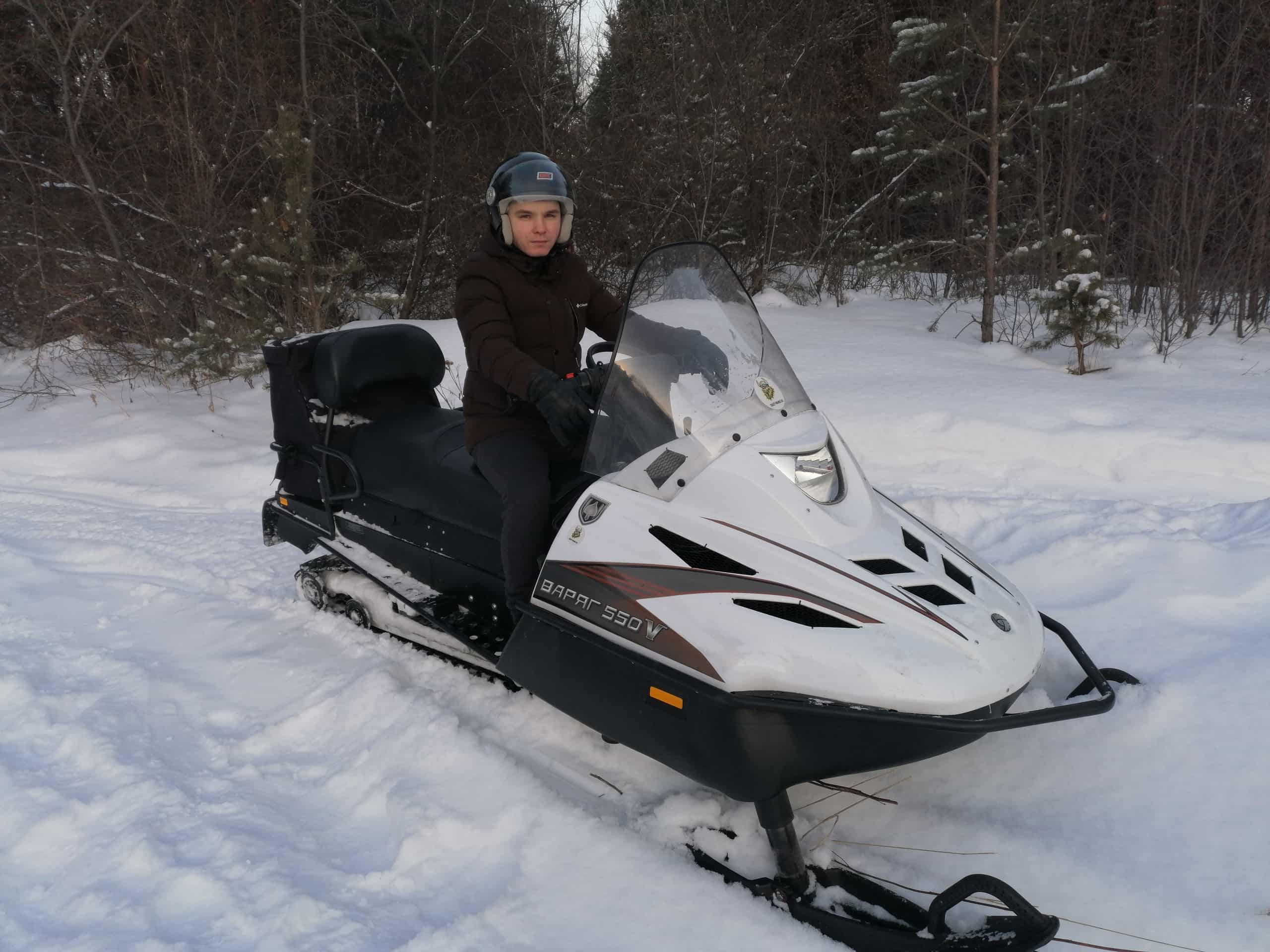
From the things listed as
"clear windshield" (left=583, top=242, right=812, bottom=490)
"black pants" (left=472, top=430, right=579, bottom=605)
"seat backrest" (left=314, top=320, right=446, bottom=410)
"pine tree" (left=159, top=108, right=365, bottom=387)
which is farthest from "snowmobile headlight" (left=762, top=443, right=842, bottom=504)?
"pine tree" (left=159, top=108, right=365, bottom=387)

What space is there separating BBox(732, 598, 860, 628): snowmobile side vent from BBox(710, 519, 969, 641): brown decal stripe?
10cm

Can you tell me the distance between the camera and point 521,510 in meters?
2.35

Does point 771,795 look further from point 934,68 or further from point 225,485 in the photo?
point 934,68

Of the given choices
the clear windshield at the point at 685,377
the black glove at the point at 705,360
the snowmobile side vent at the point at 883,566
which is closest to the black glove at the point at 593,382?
the clear windshield at the point at 685,377

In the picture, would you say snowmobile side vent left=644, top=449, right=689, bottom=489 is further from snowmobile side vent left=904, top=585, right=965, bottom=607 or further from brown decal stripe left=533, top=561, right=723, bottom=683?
snowmobile side vent left=904, top=585, right=965, bottom=607

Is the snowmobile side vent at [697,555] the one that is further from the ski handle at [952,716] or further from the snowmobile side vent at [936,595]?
the snowmobile side vent at [936,595]

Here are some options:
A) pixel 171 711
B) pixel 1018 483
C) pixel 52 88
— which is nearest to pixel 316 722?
→ pixel 171 711

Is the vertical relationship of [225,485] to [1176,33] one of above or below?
below

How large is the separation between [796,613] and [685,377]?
70cm

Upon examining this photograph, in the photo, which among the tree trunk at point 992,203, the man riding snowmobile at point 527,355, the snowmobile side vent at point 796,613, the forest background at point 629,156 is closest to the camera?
the snowmobile side vent at point 796,613

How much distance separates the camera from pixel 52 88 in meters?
7.77

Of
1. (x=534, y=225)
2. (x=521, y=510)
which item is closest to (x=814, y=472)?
(x=521, y=510)

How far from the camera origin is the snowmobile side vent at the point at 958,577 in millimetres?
2051

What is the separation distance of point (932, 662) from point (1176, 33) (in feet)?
31.2
